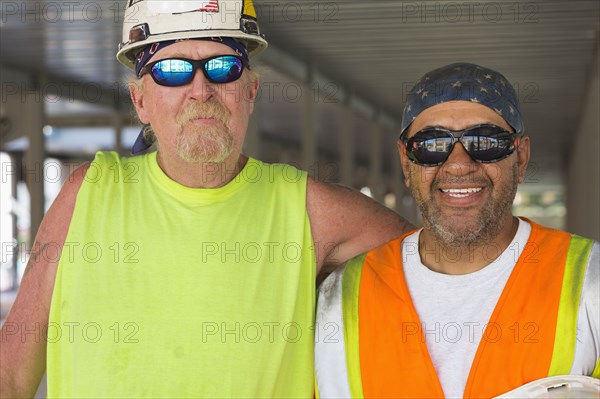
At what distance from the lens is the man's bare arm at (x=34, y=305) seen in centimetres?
287

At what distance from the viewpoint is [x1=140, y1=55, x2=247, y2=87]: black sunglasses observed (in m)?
2.85

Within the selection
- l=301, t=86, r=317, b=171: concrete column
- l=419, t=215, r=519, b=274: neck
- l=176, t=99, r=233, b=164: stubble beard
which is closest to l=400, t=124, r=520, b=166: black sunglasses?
l=419, t=215, r=519, b=274: neck

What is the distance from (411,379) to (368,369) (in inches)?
5.6

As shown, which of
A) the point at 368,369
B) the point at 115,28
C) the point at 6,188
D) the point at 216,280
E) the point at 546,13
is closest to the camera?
the point at 368,369

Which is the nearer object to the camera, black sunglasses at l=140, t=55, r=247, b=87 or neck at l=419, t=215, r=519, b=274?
neck at l=419, t=215, r=519, b=274

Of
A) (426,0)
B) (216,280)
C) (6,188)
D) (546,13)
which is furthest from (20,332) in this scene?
(6,188)

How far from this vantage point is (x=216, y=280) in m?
2.77

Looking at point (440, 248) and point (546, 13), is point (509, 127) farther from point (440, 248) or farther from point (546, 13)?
point (546, 13)

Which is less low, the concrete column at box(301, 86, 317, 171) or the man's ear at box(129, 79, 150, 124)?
the man's ear at box(129, 79, 150, 124)

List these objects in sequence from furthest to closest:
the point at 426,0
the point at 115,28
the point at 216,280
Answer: the point at 115,28 < the point at 426,0 < the point at 216,280

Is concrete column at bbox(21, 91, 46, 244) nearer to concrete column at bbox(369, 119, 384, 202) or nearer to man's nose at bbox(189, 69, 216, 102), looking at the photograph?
concrete column at bbox(369, 119, 384, 202)

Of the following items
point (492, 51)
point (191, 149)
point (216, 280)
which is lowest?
point (216, 280)

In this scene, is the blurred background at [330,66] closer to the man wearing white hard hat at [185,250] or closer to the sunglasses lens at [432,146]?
the man wearing white hard hat at [185,250]

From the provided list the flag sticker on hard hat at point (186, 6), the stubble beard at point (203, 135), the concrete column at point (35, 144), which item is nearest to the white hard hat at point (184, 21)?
the flag sticker on hard hat at point (186, 6)
